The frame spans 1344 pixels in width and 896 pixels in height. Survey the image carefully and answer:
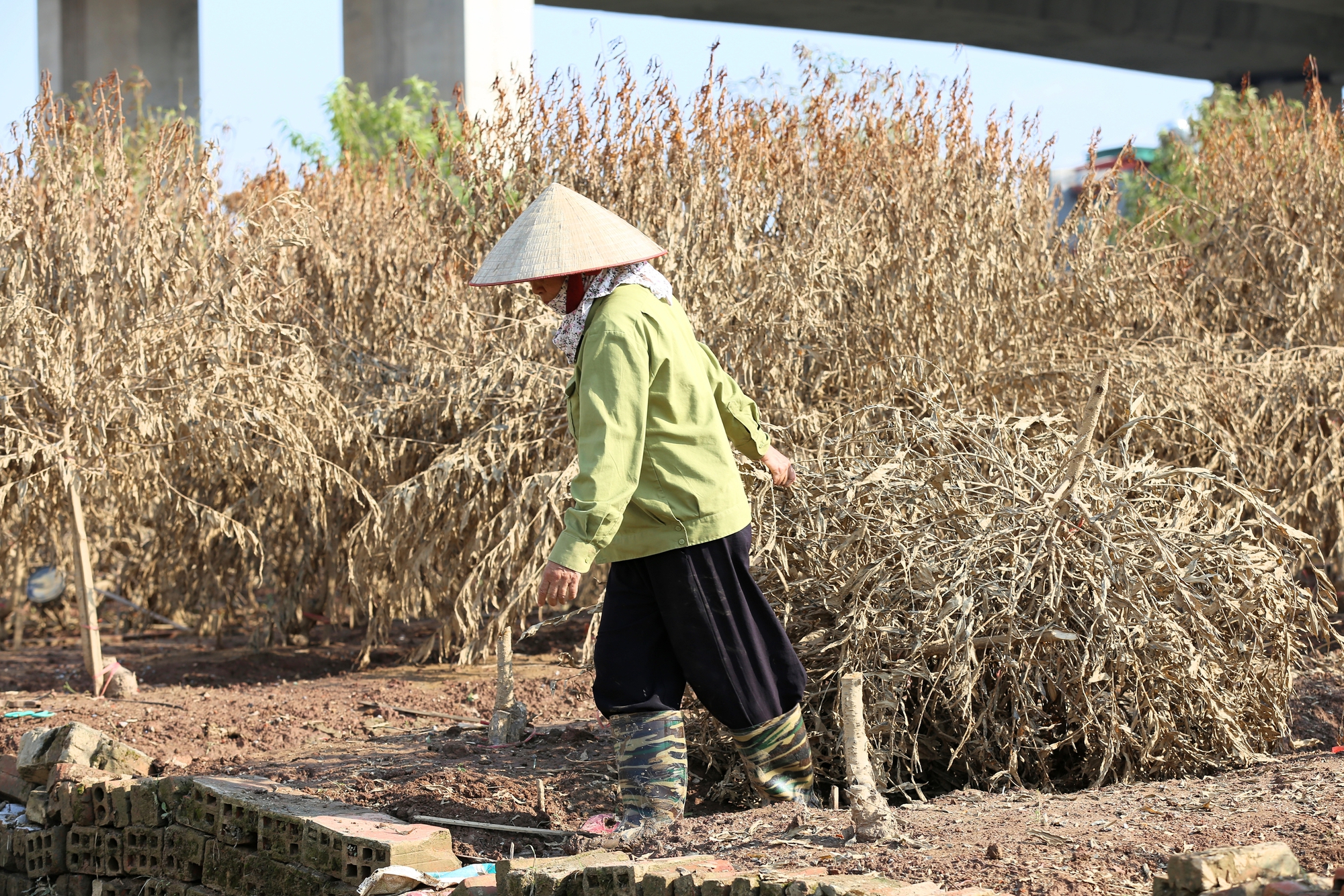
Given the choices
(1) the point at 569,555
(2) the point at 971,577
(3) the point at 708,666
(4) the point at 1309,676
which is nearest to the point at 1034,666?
(2) the point at 971,577

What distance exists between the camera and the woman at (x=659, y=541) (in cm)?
299

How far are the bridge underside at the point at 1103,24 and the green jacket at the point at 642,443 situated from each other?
18696 millimetres

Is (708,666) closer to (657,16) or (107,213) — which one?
(107,213)

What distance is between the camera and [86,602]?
5.50 meters

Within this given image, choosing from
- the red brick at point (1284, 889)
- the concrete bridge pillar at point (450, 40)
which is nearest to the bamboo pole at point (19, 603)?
the red brick at point (1284, 889)

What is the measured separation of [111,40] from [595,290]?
22.9 metres

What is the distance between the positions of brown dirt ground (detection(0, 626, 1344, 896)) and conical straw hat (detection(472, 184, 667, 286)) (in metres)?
1.35

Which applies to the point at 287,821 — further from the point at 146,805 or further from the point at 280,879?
the point at 146,805

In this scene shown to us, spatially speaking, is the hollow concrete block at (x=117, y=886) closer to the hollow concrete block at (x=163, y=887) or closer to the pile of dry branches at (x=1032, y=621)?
the hollow concrete block at (x=163, y=887)

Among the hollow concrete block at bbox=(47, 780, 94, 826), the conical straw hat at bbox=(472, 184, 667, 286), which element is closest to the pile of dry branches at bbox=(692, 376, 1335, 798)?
the conical straw hat at bbox=(472, 184, 667, 286)

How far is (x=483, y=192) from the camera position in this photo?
20.9 feet

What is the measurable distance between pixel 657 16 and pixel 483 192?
1602 centimetres

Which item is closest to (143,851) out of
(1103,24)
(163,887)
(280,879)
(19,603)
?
(163,887)

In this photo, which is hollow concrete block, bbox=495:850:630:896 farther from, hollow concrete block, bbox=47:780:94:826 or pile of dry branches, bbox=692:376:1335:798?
hollow concrete block, bbox=47:780:94:826
